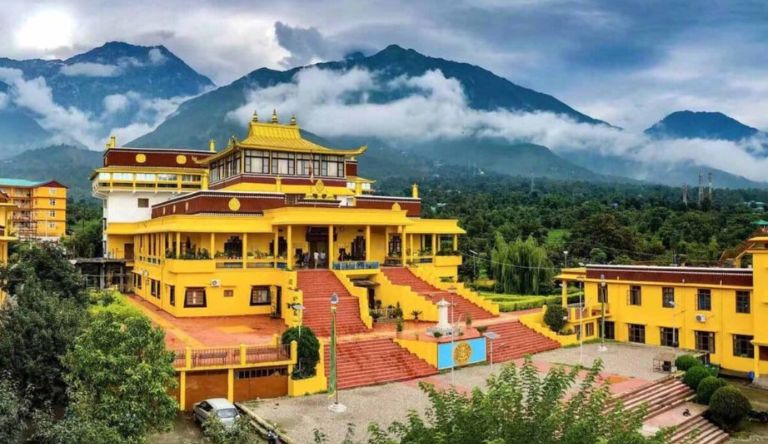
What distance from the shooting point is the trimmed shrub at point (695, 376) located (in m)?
20.3

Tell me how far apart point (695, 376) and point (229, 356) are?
14056 millimetres

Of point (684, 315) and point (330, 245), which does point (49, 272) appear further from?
point (684, 315)

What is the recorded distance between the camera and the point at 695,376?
20375mm

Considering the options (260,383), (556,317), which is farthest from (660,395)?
(260,383)

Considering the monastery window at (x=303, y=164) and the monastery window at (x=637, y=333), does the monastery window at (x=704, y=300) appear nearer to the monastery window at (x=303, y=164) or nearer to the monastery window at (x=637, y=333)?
the monastery window at (x=637, y=333)

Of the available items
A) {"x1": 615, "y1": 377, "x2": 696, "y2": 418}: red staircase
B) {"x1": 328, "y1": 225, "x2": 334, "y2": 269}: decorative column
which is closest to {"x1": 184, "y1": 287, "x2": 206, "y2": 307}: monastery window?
{"x1": 328, "y1": 225, "x2": 334, "y2": 269}: decorative column

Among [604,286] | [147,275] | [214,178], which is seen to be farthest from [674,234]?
[147,275]

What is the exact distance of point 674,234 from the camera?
5322 cm

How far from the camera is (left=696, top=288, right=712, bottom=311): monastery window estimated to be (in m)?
24.4

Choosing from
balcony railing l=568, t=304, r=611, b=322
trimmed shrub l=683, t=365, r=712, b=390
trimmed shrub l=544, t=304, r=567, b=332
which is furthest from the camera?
balcony railing l=568, t=304, r=611, b=322

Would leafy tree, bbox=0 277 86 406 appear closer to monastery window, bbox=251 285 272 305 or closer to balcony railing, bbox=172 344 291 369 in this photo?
balcony railing, bbox=172 344 291 369

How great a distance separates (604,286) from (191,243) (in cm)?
1836

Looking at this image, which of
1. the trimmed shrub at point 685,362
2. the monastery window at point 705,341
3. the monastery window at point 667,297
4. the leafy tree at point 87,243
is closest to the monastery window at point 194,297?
the trimmed shrub at point 685,362

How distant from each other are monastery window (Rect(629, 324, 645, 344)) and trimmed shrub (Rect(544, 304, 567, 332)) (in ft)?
9.27
